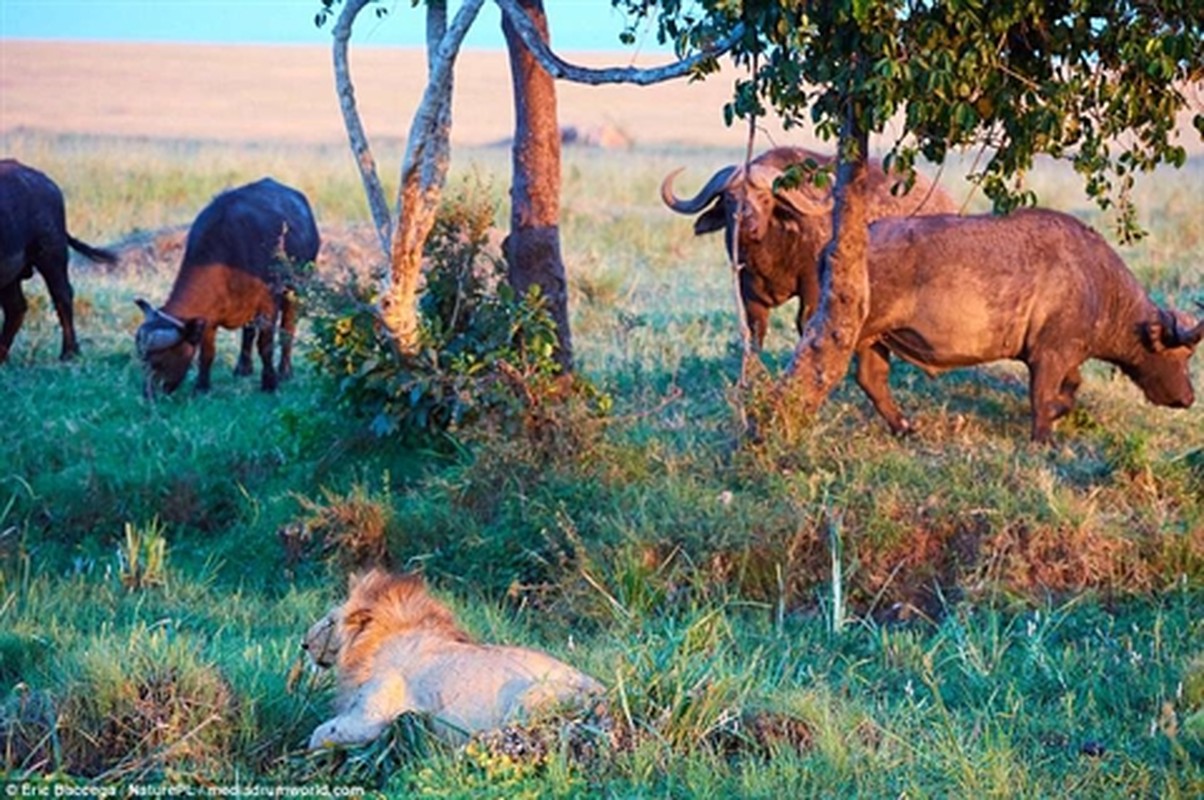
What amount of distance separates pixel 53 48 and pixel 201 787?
69.8 meters

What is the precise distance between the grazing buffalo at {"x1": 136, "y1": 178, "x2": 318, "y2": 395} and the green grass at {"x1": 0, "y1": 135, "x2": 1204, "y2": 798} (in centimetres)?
31

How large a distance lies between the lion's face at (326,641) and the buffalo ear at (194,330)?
690 centimetres

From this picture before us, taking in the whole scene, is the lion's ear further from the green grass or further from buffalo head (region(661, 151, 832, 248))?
buffalo head (region(661, 151, 832, 248))

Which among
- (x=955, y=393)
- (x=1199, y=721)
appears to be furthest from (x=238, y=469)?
(x=1199, y=721)

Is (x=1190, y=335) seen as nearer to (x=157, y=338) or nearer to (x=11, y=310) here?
(x=157, y=338)

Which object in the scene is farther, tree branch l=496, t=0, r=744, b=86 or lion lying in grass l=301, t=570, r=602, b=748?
tree branch l=496, t=0, r=744, b=86

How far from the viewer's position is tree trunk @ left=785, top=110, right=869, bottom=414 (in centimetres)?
885

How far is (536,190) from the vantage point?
9.74m

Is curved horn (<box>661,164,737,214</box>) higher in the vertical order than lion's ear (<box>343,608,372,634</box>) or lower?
higher

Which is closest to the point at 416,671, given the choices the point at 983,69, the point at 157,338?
the point at 983,69

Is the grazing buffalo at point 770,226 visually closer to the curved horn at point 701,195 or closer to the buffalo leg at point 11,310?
the curved horn at point 701,195

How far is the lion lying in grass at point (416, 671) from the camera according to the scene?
5.07m

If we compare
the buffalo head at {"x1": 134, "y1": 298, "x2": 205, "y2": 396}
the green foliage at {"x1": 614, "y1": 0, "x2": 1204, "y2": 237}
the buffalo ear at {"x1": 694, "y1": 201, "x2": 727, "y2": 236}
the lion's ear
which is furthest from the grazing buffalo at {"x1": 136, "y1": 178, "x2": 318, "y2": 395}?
the lion's ear

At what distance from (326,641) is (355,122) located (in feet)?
14.6
